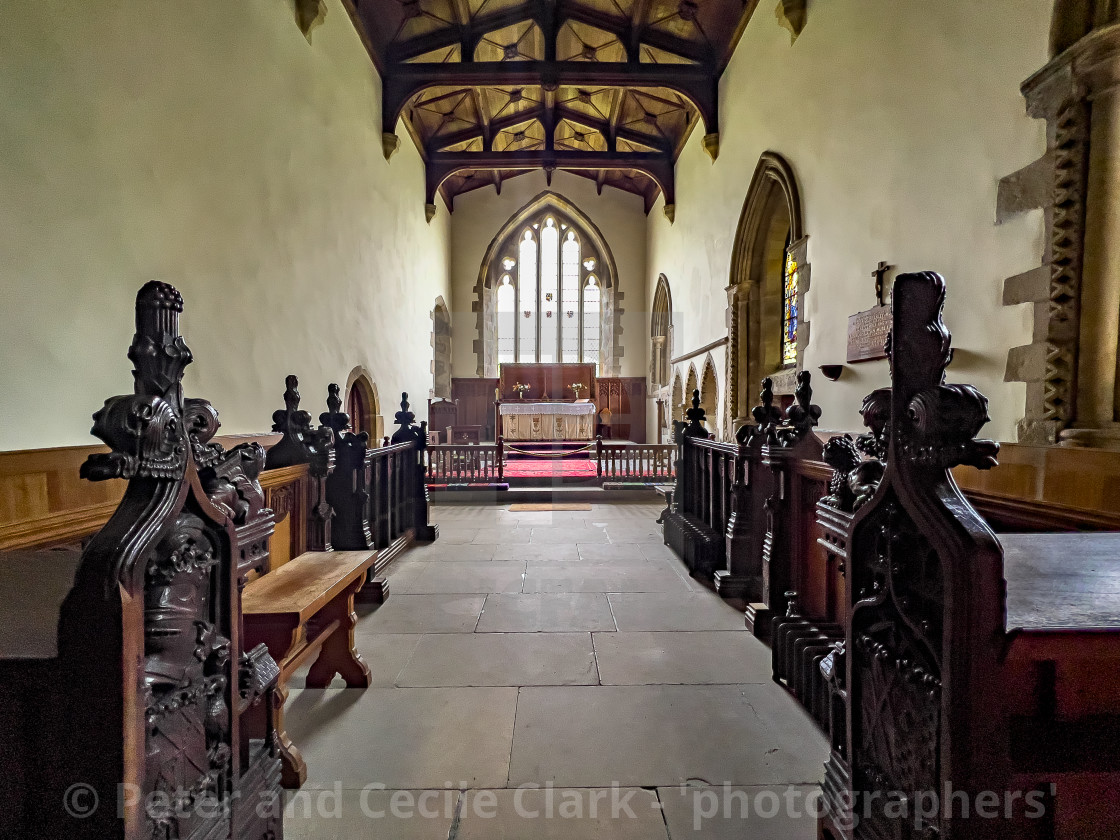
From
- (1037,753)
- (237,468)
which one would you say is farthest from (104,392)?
(1037,753)

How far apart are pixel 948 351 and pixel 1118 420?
6.04 feet

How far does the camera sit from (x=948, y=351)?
91 cm

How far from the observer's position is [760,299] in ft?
20.5

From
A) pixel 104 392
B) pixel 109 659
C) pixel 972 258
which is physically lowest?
pixel 109 659

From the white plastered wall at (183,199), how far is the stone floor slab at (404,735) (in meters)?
1.56

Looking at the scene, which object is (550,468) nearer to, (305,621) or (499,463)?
(499,463)

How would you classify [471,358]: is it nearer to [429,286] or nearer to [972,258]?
[429,286]

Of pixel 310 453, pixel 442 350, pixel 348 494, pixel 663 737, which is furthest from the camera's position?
pixel 442 350

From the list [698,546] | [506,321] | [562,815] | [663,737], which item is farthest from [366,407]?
[506,321]

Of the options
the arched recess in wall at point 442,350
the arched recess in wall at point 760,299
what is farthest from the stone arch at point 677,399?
the arched recess in wall at point 442,350

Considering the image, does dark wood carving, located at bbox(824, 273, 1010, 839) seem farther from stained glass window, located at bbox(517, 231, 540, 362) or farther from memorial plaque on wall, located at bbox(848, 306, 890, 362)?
stained glass window, located at bbox(517, 231, 540, 362)

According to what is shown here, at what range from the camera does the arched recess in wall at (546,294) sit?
12.5 meters

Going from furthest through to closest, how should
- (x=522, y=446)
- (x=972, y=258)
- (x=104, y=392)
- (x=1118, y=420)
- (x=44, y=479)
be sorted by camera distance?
(x=522, y=446) → (x=972, y=258) → (x=104, y=392) → (x=1118, y=420) → (x=44, y=479)

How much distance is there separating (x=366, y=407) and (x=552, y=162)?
5451 mm
